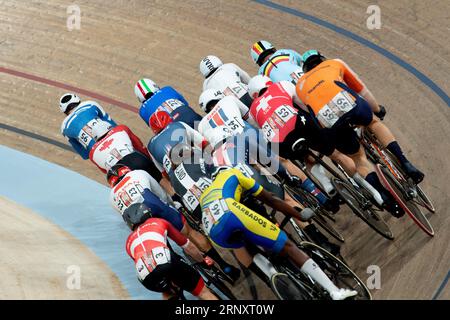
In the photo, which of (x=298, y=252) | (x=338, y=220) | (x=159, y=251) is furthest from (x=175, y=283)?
(x=338, y=220)

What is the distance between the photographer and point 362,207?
7340mm

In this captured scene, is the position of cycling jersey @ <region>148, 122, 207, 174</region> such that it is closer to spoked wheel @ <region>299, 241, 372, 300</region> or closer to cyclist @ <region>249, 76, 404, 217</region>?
A: cyclist @ <region>249, 76, 404, 217</region>

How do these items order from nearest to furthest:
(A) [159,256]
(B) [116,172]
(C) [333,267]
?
(A) [159,256] → (C) [333,267] → (B) [116,172]

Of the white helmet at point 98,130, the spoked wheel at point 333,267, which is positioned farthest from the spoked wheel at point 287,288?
the white helmet at point 98,130

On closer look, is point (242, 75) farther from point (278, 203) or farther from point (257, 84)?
point (278, 203)

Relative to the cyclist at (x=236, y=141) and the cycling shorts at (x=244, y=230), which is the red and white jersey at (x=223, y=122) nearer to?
the cyclist at (x=236, y=141)

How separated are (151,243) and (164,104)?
221cm

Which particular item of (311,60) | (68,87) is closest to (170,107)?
(311,60)

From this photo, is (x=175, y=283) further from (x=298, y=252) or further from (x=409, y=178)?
(x=409, y=178)

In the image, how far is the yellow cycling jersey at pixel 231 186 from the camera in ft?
20.6

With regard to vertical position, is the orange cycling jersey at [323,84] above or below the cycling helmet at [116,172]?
below

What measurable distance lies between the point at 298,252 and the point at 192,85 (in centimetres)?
432

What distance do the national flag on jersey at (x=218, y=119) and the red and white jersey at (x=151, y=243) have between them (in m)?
1.12

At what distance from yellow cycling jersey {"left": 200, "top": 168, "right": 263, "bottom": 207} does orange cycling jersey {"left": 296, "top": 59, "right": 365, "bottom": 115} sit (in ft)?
3.57
